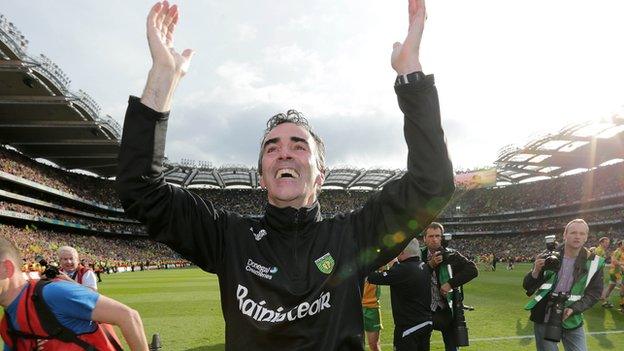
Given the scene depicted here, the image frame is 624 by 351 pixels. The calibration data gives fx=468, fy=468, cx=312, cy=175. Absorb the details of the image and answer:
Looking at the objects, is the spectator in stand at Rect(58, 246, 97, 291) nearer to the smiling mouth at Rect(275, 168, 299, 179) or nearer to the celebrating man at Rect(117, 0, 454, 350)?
the celebrating man at Rect(117, 0, 454, 350)

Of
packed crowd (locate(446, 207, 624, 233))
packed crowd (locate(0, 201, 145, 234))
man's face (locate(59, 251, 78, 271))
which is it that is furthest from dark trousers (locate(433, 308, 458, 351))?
packed crowd (locate(446, 207, 624, 233))

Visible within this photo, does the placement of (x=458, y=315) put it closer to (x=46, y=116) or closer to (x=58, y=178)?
(x=46, y=116)

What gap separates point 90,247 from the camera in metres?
52.0

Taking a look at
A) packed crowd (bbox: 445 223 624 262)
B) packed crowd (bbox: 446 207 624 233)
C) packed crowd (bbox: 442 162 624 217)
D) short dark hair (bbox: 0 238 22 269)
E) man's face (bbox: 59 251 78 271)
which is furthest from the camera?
packed crowd (bbox: 442 162 624 217)

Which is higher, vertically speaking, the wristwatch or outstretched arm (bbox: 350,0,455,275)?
the wristwatch

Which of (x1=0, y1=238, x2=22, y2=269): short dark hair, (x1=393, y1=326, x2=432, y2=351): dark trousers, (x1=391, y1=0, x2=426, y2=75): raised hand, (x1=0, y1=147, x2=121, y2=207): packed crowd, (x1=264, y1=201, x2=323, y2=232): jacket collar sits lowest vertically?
(x1=393, y1=326, x2=432, y2=351): dark trousers

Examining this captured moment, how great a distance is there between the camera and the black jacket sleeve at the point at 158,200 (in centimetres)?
170

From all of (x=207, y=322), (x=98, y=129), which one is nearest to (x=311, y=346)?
(x=207, y=322)

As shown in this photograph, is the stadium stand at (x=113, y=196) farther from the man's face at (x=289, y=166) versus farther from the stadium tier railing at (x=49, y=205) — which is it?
the man's face at (x=289, y=166)

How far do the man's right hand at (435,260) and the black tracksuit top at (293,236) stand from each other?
434 centimetres

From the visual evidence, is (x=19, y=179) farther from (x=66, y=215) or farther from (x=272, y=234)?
(x=272, y=234)

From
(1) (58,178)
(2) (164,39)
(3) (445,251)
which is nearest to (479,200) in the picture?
(1) (58,178)

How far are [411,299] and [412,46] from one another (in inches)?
176

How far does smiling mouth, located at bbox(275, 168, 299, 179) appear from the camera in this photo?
1.98 metres
